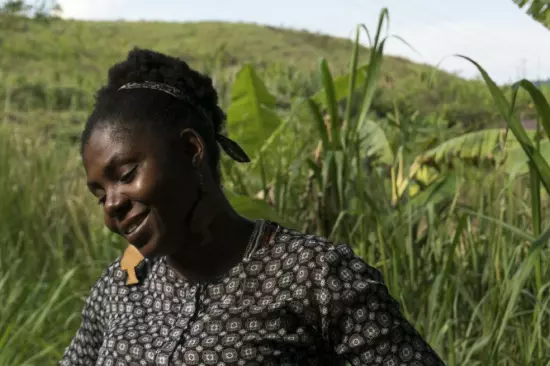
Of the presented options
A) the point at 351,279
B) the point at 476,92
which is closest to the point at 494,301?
the point at 351,279

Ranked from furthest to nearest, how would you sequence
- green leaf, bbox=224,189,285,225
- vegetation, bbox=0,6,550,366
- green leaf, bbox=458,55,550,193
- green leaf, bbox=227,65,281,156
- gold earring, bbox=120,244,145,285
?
green leaf, bbox=227,65,281,156
green leaf, bbox=224,189,285,225
vegetation, bbox=0,6,550,366
green leaf, bbox=458,55,550,193
gold earring, bbox=120,244,145,285

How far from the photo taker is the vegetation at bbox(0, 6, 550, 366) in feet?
7.85

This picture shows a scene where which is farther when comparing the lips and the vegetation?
the vegetation

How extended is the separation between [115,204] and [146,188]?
0.07 m

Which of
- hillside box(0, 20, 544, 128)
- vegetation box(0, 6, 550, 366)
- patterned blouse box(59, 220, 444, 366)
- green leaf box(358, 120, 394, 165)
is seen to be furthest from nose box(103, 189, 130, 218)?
Result: hillside box(0, 20, 544, 128)

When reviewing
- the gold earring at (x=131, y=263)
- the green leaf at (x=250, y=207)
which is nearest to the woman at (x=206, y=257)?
the gold earring at (x=131, y=263)

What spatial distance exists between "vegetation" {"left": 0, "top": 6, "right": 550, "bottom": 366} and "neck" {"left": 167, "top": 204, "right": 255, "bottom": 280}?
0.63 metres

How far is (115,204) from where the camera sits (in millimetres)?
1489

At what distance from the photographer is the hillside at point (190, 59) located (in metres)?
15.9

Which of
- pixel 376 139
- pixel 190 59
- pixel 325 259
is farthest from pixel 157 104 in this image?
pixel 190 59

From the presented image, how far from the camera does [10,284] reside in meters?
3.58

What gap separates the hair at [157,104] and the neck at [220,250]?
9 cm

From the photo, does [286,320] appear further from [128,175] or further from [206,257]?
[128,175]

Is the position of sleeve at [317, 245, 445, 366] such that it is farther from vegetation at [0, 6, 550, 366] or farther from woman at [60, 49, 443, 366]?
vegetation at [0, 6, 550, 366]
